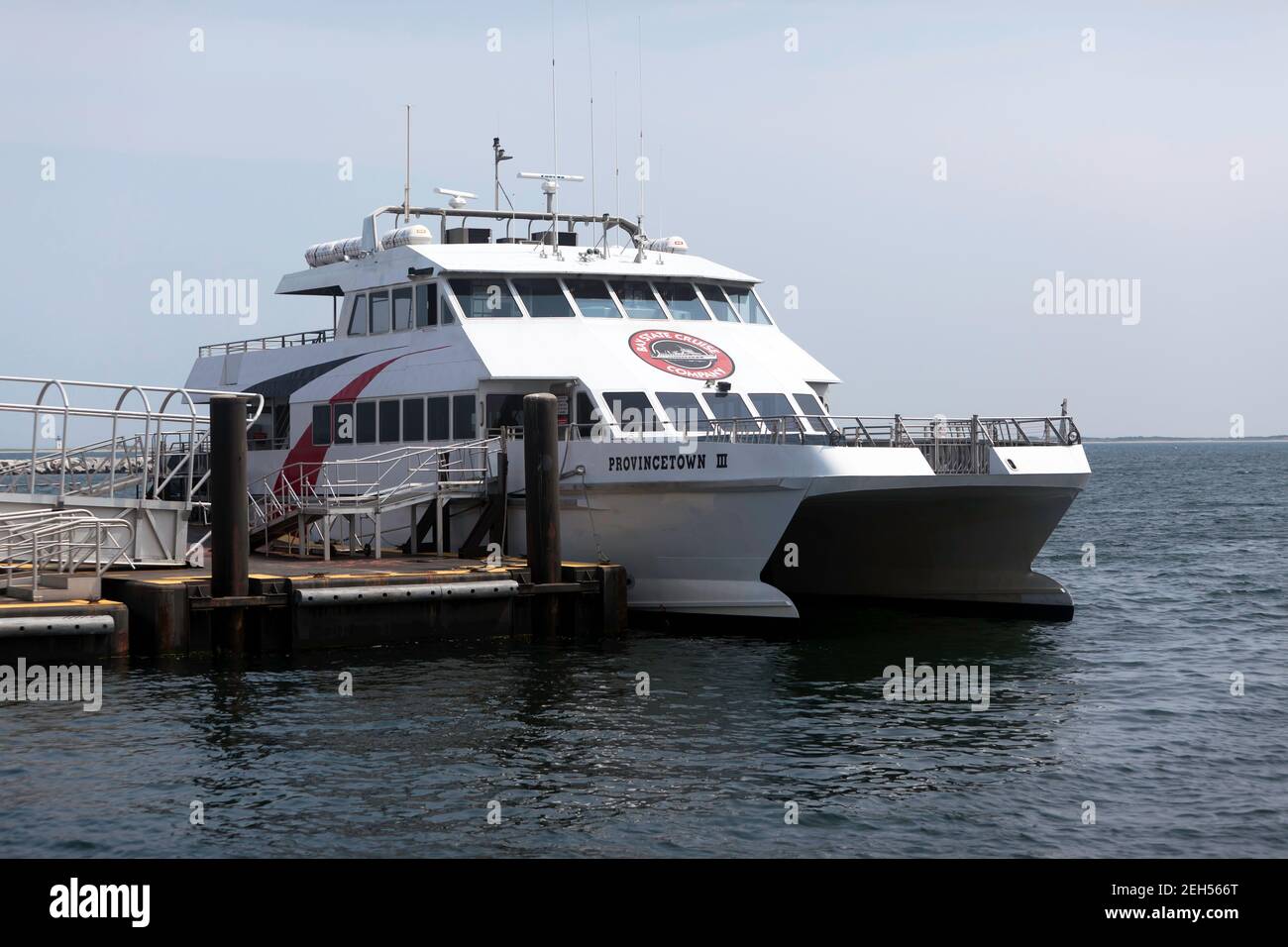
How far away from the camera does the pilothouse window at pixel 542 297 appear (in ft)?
80.1

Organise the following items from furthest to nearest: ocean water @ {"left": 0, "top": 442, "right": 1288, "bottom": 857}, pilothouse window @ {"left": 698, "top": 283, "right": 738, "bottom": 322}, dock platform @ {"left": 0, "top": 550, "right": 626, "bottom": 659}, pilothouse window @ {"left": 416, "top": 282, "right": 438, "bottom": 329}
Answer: pilothouse window @ {"left": 698, "top": 283, "right": 738, "bottom": 322}
pilothouse window @ {"left": 416, "top": 282, "right": 438, "bottom": 329}
dock platform @ {"left": 0, "top": 550, "right": 626, "bottom": 659}
ocean water @ {"left": 0, "top": 442, "right": 1288, "bottom": 857}

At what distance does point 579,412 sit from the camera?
22781 mm

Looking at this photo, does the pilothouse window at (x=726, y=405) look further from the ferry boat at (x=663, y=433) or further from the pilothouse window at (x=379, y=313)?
the pilothouse window at (x=379, y=313)

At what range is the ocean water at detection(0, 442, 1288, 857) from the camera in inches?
470

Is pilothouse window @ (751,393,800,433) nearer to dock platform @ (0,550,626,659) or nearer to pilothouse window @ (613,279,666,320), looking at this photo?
pilothouse window @ (613,279,666,320)

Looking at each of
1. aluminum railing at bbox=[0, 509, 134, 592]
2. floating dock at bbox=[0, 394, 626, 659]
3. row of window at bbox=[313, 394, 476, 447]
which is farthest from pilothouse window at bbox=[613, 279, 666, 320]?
aluminum railing at bbox=[0, 509, 134, 592]

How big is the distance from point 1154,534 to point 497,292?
27.7m

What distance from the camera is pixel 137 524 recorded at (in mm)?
21125

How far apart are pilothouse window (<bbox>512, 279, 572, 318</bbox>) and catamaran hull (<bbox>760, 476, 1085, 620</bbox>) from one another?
5.07 m

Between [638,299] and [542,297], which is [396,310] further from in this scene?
[638,299]

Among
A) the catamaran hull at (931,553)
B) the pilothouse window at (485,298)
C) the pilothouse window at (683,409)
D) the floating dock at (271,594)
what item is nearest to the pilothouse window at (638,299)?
the pilothouse window at (485,298)
